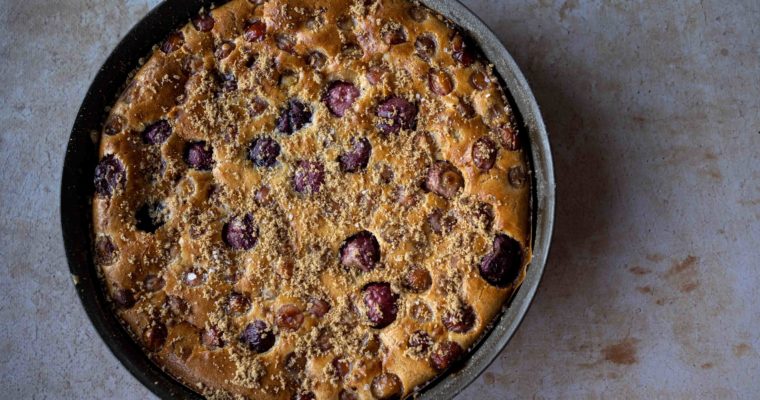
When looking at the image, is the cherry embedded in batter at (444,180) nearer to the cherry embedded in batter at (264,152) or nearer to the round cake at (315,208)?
the round cake at (315,208)

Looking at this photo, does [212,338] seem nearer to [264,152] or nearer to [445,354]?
[264,152]

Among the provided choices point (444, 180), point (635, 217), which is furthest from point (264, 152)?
point (635, 217)

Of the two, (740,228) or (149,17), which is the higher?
(149,17)

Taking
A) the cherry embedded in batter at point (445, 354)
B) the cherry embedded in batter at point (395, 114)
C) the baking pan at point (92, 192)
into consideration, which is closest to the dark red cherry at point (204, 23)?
the baking pan at point (92, 192)

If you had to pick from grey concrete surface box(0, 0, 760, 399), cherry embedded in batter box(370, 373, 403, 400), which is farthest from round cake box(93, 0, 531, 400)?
grey concrete surface box(0, 0, 760, 399)

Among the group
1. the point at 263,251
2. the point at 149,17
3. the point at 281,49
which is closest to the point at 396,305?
the point at 263,251

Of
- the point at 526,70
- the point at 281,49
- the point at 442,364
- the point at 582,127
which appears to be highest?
the point at 281,49

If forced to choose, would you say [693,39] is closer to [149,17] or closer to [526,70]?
[526,70]
